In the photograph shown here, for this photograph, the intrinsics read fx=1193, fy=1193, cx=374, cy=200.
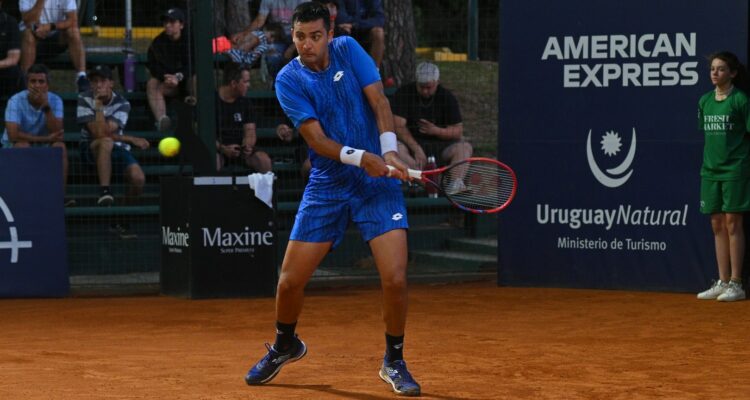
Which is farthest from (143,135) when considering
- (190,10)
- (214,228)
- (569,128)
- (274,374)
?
(274,374)

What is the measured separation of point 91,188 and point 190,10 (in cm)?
211

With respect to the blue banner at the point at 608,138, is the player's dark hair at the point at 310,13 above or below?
above

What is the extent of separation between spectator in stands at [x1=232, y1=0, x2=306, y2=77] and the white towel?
7.61 ft

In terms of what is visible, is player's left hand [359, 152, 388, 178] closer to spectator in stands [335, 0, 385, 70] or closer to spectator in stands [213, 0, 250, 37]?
spectator in stands [335, 0, 385, 70]

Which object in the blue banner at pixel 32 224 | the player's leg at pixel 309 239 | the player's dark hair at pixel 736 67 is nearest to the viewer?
the player's leg at pixel 309 239

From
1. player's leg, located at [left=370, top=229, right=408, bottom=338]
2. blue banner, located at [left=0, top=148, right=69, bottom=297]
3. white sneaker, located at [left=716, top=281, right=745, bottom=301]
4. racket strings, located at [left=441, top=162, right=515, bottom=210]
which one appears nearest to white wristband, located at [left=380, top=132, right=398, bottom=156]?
player's leg, located at [left=370, top=229, right=408, bottom=338]

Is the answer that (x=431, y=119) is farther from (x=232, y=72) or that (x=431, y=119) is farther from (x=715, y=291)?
(x=715, y=291)

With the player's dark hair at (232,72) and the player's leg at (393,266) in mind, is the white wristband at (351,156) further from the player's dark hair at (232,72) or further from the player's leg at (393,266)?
the player's dark hair at (232,72)

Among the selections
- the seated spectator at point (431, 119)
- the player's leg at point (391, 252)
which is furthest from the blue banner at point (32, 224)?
the player's leg at point (391, 252)

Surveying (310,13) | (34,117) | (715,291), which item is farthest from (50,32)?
(310,13)

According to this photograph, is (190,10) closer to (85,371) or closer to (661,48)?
(661,48)

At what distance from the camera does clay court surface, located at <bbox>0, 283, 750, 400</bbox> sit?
627cm

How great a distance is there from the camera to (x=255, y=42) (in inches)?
498

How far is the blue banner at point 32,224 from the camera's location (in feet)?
34.4
